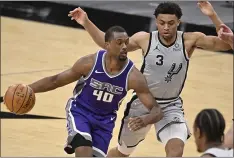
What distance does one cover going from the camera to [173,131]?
8.09 m

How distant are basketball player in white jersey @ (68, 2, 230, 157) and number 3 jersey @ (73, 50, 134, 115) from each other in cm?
59

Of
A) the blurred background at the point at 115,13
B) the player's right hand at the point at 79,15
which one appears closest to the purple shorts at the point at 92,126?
the player's right hand at the point at 79,15

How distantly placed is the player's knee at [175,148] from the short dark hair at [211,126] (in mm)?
2608

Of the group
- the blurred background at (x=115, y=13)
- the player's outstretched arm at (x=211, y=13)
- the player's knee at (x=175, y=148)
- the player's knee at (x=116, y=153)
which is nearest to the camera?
the player's outstretched arm at (x=211, y=13)

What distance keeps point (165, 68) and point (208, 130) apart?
9.75 ft

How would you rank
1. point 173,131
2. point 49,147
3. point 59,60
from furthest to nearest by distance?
point 59,60
point 49,147
point 173,131

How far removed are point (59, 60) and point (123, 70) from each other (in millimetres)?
6294

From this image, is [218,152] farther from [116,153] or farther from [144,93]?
[116,153]

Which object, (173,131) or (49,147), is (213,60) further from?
(173,131)

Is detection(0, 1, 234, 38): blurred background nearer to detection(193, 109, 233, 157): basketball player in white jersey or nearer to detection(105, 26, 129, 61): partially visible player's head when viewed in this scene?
detection(105, 26, 129, 61): partially visible player's head

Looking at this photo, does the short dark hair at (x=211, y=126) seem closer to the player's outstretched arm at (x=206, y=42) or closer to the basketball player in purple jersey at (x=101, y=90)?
the basketball player in purple jersey at (x=101, y=90)

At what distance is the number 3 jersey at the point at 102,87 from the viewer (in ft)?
24.8

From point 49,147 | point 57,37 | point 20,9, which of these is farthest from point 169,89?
point 20,9

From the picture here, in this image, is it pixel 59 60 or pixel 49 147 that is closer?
pixel 49 147
